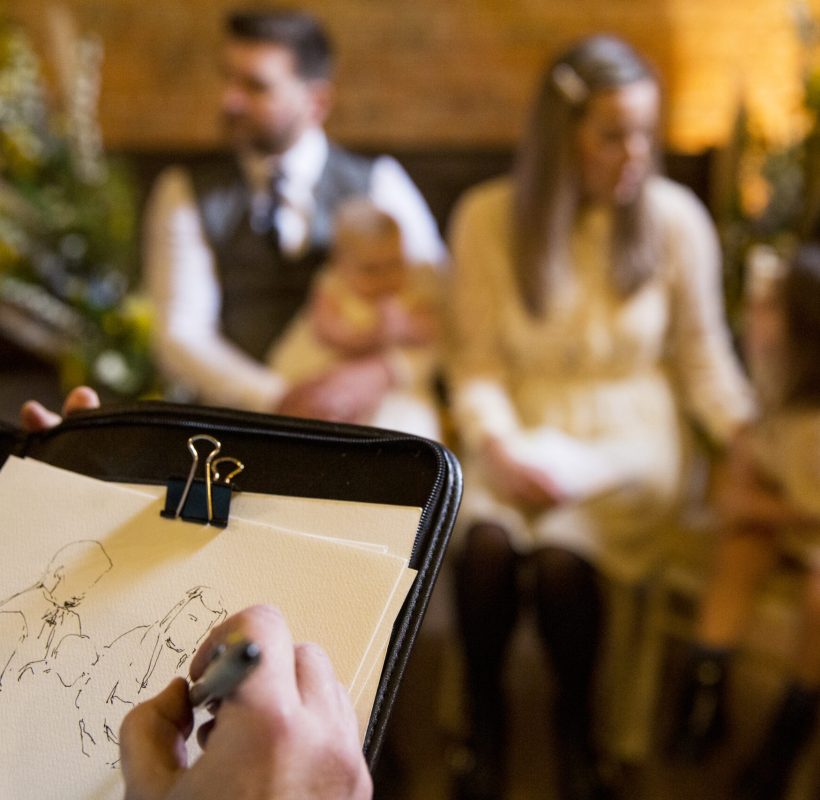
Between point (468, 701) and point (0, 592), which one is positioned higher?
point (0, 592)

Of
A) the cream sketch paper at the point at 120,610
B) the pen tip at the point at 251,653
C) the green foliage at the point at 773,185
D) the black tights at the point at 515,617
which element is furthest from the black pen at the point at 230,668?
the green foliage at the point at 773,185

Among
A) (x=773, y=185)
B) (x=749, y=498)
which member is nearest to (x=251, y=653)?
(x=749, y=498)

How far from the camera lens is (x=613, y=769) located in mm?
1437

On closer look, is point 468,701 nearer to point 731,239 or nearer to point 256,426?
point 256,426

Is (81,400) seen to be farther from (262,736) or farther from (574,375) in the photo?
(574,375)

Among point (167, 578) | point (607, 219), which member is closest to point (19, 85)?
point (607, 219)

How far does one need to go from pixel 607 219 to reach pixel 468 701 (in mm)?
948

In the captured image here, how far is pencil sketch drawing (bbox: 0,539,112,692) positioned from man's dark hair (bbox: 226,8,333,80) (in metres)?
1.39

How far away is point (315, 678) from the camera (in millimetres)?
454

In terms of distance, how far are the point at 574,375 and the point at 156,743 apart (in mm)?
1246

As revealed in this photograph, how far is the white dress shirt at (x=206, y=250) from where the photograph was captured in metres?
1.71

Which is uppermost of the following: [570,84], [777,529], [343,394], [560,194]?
[570,84]

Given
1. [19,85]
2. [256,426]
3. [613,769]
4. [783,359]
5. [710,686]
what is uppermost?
[19,85]

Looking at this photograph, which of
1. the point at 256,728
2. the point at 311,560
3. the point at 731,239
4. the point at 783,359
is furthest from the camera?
the point at 731,239
